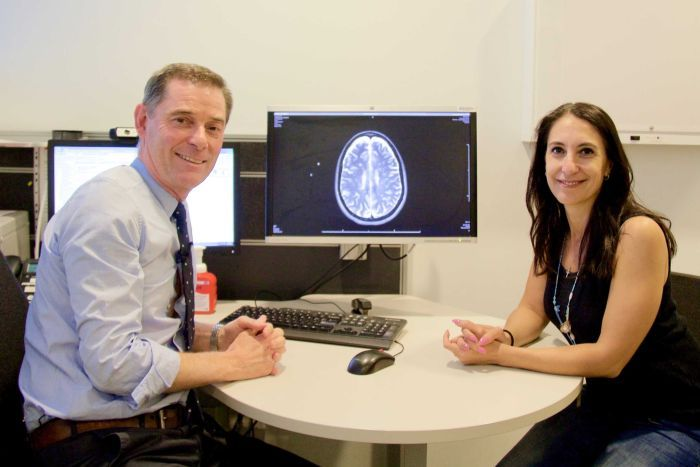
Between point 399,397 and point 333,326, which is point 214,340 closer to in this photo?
point 333,326

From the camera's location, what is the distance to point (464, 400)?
2.98ft

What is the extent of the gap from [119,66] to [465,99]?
121 centimetres

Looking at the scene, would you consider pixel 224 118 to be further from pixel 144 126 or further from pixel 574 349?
pixel 574 349

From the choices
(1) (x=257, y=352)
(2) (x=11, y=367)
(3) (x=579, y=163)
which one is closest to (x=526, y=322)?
(3) (x=579, y=163)

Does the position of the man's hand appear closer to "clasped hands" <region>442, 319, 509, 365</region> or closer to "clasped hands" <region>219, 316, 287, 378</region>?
"clasped hands" <region>219, 316, 287, 378</region>

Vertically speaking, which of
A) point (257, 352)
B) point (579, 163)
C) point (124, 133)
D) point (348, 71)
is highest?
point (348, 71)

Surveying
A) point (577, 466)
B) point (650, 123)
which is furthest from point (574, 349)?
point (650, 123)

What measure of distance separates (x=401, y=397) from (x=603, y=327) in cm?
47

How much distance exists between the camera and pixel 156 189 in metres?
1.01

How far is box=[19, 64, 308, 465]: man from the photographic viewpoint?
0.86 meters

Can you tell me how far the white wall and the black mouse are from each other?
29.9 inches

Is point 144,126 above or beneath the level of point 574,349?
above

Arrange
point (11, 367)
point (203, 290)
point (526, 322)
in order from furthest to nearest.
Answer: point (203, 290), point (526, 322), point (11, 367)

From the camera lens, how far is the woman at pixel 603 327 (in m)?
1.07
